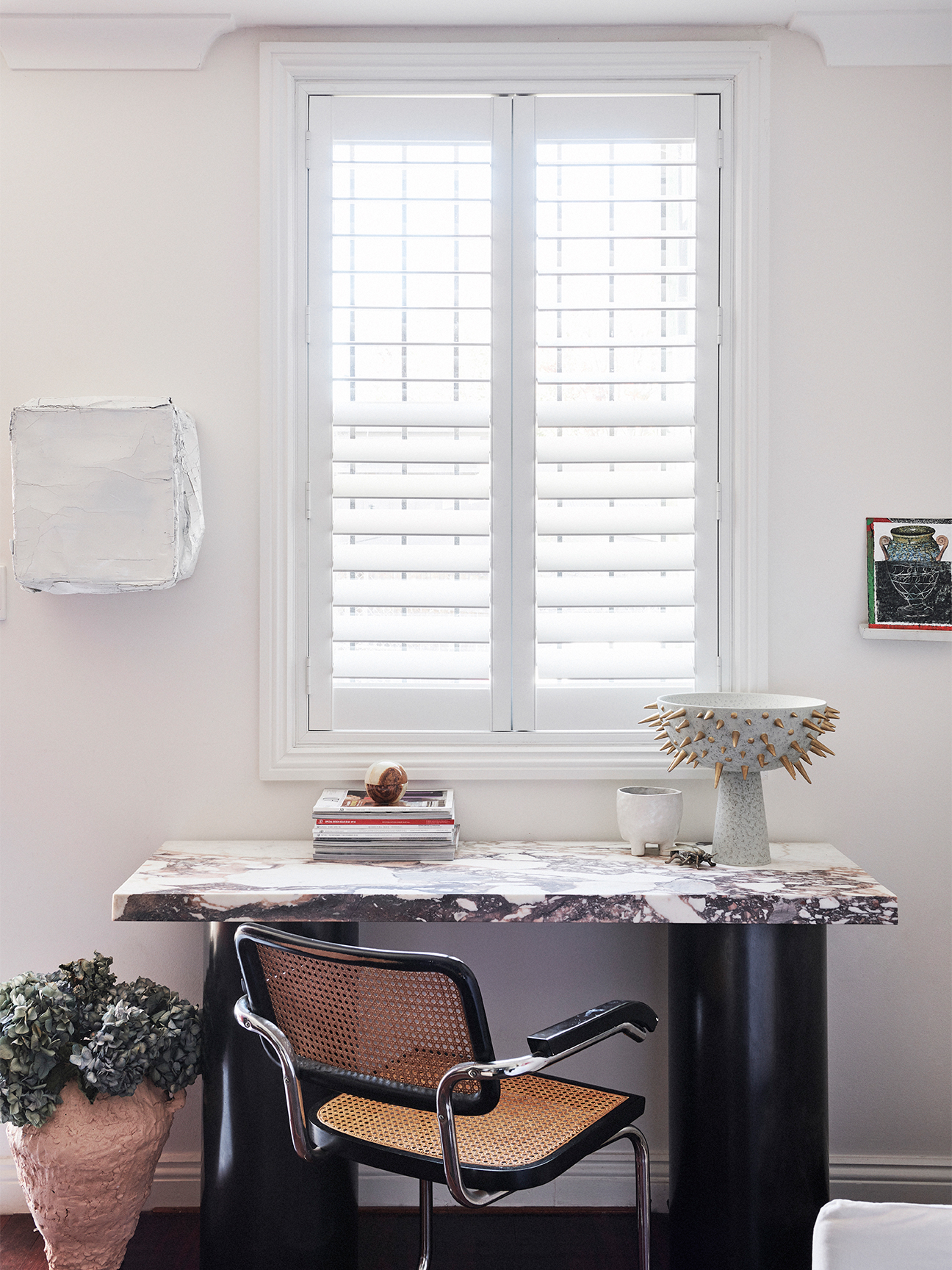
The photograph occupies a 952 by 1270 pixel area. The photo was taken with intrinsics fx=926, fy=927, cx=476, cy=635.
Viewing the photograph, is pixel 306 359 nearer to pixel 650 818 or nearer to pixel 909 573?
pixel 650 818

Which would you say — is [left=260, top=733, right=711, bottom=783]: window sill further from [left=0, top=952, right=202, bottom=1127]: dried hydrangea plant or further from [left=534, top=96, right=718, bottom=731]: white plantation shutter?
[left=0, top=952, right=202, bottom=1127]: dried hydrangea plant

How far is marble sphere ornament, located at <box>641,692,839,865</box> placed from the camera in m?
1.72

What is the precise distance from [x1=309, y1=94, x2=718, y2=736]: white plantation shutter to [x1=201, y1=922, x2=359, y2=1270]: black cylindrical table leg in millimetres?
649

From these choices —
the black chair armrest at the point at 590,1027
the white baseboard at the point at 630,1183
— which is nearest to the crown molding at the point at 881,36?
the black chair armrest at the point at 590,1027

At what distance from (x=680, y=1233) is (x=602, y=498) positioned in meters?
1.47

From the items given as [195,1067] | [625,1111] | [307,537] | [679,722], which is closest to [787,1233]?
[625,1111]

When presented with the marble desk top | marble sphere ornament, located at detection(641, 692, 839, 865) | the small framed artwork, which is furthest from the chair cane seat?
the small framed artwork

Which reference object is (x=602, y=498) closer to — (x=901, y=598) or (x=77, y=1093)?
(x=901, y=598)

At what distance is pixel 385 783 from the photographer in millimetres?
1891

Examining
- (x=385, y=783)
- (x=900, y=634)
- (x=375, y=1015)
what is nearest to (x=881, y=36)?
(x=900, y=634)

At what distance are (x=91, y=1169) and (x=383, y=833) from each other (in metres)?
0.79

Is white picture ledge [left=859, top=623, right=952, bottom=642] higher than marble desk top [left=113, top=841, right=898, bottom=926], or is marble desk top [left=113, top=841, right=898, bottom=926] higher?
white picture ledge [left=859, top=623, right=952, bottom=642]

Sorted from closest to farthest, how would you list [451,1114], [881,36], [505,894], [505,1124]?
[451,1114], [505,1124], [505,894], [881,36]

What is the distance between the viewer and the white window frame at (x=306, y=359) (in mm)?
2025
